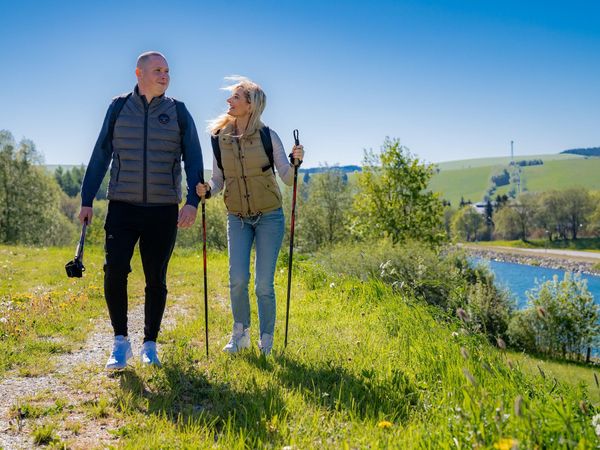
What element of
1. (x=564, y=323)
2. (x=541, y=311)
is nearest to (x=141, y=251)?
(x=541, y=311)

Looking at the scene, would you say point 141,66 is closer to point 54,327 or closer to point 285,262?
point 54,327

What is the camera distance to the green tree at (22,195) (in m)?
53.4

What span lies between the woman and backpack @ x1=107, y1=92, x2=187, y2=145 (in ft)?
1.72

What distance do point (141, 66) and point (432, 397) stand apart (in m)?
4.06

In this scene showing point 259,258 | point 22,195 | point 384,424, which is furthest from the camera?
point 22,195

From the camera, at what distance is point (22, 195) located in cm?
5456

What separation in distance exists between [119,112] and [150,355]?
2.46 m

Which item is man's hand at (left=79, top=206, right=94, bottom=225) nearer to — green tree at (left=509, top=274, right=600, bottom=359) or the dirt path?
the dirt path

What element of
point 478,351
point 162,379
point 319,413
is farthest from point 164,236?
point 478,351

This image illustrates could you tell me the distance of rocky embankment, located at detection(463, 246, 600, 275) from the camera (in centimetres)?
10266

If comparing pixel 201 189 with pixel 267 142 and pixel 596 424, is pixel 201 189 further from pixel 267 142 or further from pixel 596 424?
pixel 596 424

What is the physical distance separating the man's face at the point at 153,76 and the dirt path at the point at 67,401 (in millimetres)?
2823

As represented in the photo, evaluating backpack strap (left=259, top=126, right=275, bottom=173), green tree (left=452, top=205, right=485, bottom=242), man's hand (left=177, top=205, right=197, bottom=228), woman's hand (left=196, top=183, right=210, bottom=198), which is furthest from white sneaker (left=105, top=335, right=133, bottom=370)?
green tree (left=452, top=205, right=485, bottom=242)

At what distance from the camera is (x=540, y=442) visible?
2486 mm
